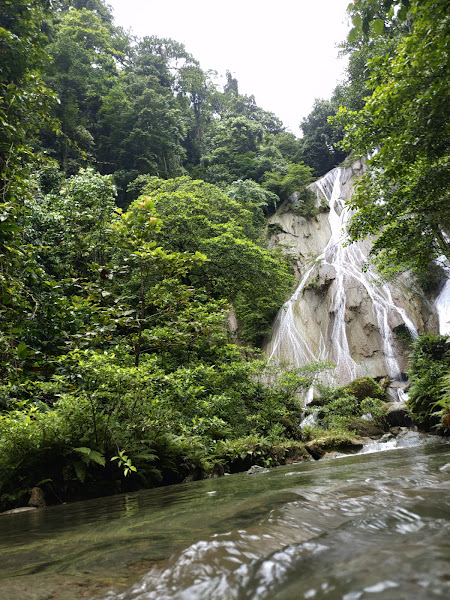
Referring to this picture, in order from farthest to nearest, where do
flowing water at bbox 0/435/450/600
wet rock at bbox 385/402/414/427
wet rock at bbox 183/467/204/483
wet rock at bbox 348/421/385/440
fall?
wet rock at bbox 385/402/414/427
wet rock at bbox 348/421/385/440
wet rock at bbox 183/467/204/483
flowing water at bbox 0/435/450/600

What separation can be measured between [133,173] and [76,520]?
2378 cm

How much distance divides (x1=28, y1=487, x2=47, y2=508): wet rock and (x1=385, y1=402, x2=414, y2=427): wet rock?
11.1 meters

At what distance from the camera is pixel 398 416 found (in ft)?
39.5

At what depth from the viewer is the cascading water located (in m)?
17.0

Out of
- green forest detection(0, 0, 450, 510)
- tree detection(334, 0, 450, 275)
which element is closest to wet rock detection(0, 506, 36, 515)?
green forest detection(0, 0, 450, 510)

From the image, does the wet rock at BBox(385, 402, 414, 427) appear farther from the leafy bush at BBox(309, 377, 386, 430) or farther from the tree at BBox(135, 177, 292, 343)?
the tree at BBox(135, 177, 292, 343)

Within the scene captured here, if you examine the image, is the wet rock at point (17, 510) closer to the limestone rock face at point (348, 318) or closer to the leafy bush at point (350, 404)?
the leafy bush at point (350, 404)

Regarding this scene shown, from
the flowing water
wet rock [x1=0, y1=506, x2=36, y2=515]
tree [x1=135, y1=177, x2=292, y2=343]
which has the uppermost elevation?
tree [x1=135, y1=177, x2=292, y2=343]

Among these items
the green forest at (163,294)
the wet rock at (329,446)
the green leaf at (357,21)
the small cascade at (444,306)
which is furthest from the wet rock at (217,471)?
the small cascade at (444,306)

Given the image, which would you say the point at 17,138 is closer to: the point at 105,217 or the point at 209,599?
the point at 209,599

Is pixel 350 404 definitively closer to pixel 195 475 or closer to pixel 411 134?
pixel 195 475

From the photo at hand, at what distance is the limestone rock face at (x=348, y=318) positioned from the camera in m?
16.8

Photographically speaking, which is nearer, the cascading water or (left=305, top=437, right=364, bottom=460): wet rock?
(left=305, top=437, right=364, bottom=460): wet rock

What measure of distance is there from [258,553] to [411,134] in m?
7.00
